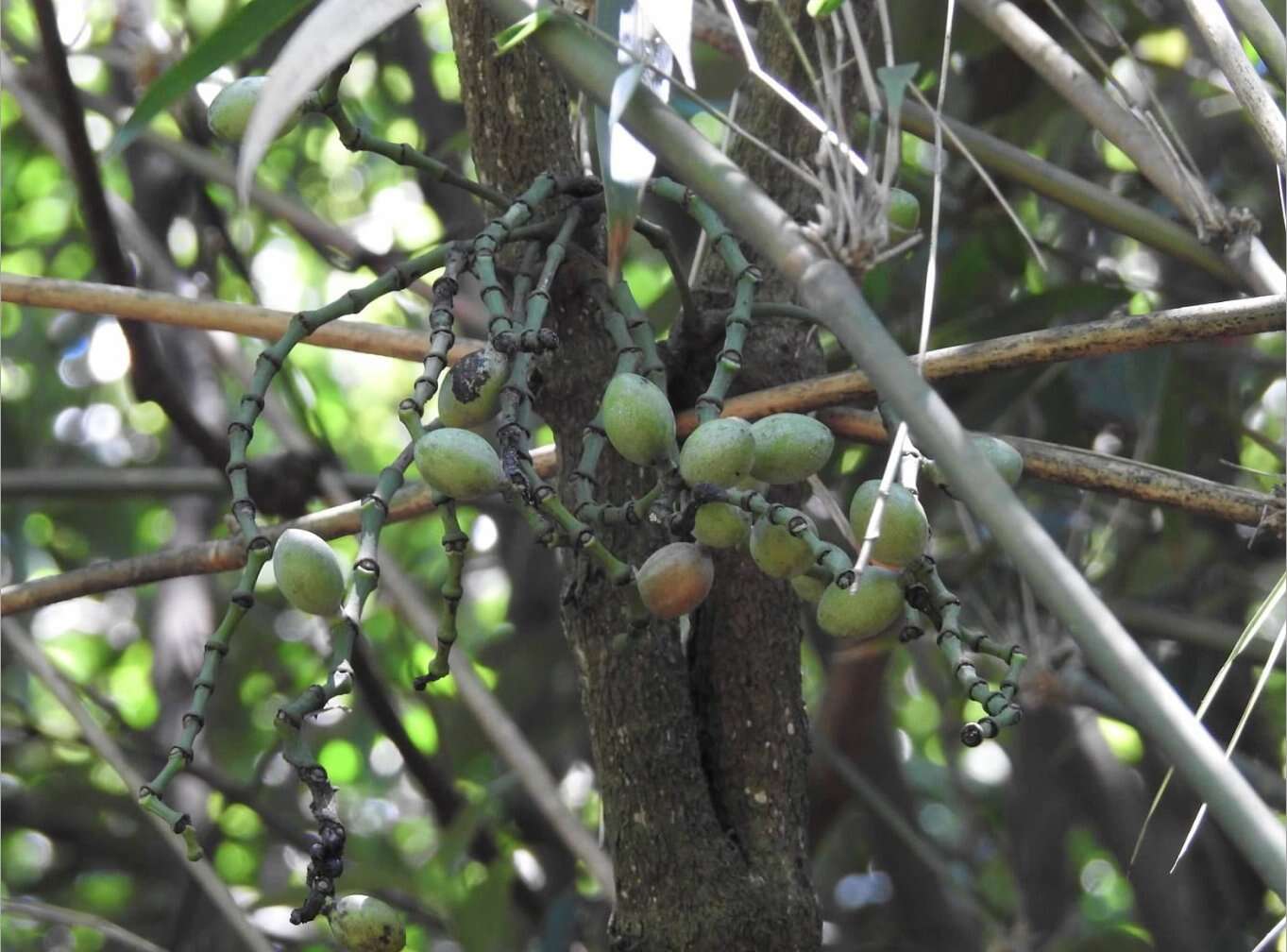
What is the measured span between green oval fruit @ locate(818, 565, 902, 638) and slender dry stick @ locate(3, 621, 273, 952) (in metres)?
0.47

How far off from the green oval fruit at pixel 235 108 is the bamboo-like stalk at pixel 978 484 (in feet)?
0.52

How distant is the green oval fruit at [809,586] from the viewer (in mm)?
581

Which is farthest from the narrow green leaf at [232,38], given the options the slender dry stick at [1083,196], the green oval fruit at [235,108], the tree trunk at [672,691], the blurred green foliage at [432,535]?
the blurred green foliage at [432,535]

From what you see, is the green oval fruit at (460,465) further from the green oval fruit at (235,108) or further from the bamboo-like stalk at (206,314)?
the bamboo-like stalk at (206,314)

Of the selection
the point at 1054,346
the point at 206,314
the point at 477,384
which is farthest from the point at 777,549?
the point at 206,314

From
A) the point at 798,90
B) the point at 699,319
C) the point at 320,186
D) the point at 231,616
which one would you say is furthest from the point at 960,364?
the point at 320,186

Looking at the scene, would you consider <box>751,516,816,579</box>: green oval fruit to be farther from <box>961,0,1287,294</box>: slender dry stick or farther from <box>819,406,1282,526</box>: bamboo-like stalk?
<box>961,0,1287,294</box>: slender dry stick

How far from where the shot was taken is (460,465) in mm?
520

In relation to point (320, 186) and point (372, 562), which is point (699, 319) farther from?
point (320, 186)

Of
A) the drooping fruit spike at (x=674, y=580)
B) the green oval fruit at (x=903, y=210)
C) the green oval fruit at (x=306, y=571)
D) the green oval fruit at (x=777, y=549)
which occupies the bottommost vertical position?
the green oval fruit at (x=777, y=549)

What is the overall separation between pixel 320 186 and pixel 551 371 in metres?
1.69

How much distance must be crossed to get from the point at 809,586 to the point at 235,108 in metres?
0.28

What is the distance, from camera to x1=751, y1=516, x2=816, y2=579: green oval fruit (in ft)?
1.77

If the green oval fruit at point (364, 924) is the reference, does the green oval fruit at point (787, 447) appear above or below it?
above
